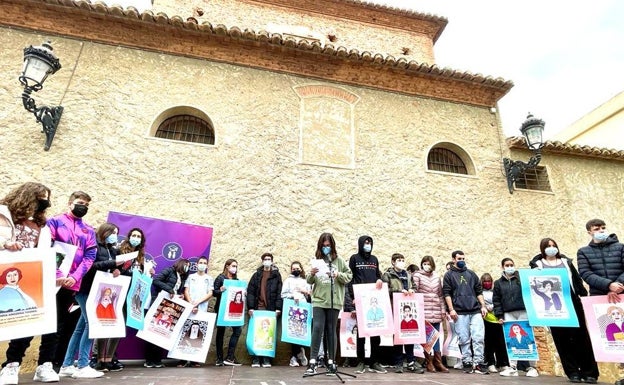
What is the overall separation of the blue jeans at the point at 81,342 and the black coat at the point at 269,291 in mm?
2379

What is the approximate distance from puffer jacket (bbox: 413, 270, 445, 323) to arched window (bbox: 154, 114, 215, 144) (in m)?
4.95

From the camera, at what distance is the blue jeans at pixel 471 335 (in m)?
5.55

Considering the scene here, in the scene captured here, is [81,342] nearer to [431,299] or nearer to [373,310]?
[373,310]

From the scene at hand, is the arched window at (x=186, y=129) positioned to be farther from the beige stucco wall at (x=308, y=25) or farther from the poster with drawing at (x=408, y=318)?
the poster with drawing at (x=408, y=318)

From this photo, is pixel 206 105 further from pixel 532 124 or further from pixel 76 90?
pixel 532 124

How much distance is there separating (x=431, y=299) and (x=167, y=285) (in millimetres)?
4101

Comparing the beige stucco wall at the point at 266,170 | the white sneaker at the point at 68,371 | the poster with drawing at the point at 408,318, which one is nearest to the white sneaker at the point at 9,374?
the white sneaker at the point at 68,371

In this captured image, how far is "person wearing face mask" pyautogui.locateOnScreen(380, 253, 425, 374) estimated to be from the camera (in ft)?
17.2

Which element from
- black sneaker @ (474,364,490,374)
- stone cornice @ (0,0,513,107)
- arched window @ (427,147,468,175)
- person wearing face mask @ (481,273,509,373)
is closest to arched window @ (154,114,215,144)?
stone cornice @ (0,0,513,107)

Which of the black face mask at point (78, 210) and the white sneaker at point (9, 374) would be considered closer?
the white sneaker at point (9, 374)

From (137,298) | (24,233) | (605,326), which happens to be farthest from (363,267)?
(24,233)

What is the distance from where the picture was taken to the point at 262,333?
18.6 ft

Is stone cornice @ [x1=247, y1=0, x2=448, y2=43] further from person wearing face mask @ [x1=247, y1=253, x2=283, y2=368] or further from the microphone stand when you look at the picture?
the microphone stand

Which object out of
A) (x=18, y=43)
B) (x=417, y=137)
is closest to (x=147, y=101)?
(x=18, y=43)
